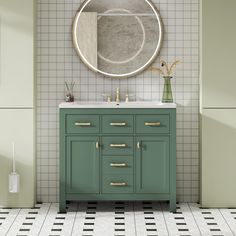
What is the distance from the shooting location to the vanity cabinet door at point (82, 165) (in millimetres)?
5945

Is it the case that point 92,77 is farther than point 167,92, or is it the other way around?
point 92,77

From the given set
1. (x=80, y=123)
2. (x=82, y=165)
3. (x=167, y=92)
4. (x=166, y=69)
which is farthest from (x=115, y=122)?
(x=166, y=69)

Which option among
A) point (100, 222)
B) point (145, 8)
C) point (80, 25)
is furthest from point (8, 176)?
point (145, 8)

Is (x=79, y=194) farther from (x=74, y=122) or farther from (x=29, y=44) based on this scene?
(x=29, y=44)

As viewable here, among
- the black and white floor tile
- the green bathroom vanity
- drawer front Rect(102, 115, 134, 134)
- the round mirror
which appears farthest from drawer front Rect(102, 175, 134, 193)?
the round mirror

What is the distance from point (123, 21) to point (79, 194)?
1661 millimetres

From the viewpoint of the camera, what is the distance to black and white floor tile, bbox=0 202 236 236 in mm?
5371

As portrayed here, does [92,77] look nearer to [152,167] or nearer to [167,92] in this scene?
[167,92]

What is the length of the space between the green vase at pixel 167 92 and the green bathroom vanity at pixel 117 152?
194mm

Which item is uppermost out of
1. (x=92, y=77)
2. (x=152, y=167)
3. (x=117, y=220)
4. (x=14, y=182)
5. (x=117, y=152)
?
(x=92, y=77)

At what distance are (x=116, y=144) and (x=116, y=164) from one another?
0.58 feet

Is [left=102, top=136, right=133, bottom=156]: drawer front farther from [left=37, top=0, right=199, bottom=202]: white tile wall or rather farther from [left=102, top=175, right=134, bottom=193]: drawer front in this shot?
[left=37, top=0, right=199, bottom=202]: white tile wall

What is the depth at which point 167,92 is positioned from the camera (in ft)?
20.3

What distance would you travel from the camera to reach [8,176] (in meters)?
6.15
